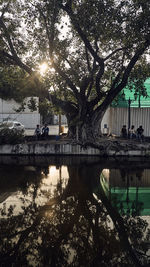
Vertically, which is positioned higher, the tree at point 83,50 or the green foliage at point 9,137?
the tree at point 83,50

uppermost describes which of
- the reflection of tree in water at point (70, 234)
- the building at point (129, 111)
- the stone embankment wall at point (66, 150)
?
the building at point (129, 111)

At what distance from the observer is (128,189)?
30.3 feet

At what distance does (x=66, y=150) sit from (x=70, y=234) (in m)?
10.6

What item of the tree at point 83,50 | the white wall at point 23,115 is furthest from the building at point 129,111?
the white wall at point 23,115

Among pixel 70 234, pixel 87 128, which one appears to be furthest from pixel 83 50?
pixel 70 234

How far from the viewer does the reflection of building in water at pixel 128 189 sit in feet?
24.5

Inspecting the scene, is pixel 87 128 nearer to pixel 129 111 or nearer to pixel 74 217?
pixel 129 111

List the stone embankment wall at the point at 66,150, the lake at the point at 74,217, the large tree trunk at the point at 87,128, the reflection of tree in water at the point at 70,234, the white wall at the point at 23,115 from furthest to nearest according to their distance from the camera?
the white wall at the point at 23,115, the large tree trunk at the point at 87,128, the stone embankment wall at the point at 66,150, the lake at the point at 74,217, the reflection of tree in water at the point at 70,234

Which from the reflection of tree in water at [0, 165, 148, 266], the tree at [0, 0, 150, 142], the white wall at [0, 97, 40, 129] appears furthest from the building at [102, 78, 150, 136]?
the white wall at [0, 97, 40, 129]

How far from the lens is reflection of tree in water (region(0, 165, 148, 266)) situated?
15.2ft

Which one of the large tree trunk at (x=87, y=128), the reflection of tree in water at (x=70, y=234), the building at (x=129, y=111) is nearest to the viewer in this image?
the reflection of tree in water at (x=70, y=234)

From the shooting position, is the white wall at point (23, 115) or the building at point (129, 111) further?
the white wall at point (23, 115)

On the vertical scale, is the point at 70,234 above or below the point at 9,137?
below

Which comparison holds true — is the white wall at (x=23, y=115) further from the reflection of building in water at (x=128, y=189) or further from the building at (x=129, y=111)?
the reflection of building in water at (x=128, y=189)
